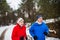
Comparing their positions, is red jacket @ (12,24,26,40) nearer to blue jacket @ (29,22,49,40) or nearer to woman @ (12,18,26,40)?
woman @ (12,18,26,40)

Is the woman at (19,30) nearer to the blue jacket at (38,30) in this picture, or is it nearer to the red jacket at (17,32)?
the red jacket at (17,32)

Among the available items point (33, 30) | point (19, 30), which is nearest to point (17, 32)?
point (19, 30)

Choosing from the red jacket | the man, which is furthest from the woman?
the man

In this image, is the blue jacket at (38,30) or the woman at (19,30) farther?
the blue jacket at (38,30)

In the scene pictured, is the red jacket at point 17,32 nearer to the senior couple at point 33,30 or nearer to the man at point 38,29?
the senior couple at point 33,30

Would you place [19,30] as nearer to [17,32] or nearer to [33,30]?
[17,32]

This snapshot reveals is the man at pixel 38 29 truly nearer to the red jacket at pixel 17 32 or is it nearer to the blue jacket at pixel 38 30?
the blue jacket at pixel 38 30

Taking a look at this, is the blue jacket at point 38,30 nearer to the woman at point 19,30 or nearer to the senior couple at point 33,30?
the senior couple at point 33,30

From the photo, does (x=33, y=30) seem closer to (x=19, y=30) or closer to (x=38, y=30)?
(x=38, y=30)

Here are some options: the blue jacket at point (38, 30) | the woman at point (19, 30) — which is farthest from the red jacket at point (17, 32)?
the blue jacket at point (38, 30)

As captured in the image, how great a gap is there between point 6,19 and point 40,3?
3.77ft

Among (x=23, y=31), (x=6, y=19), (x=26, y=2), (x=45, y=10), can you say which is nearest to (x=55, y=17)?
(x=45, y=10)

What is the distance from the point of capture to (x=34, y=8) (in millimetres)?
6078

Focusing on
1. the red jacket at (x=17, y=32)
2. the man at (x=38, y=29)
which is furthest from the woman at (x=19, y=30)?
the man at (x=38, y=29)
